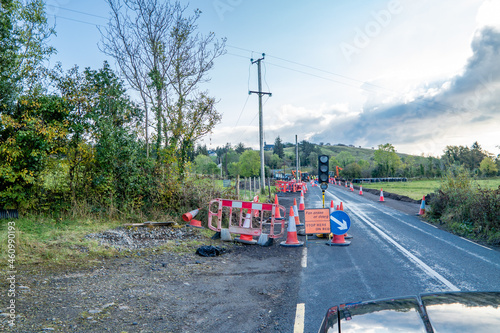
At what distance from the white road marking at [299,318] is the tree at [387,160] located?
8556 centimetres

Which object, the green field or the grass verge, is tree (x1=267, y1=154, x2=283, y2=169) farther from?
the grass verge

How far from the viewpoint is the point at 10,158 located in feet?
32.6

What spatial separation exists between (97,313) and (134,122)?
9816 millimetres

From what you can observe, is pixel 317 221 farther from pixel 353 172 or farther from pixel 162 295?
pixel 353 172

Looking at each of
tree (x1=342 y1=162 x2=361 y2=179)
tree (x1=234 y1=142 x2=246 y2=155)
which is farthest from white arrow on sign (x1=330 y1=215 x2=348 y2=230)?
tree (x1=234 y1=142 x2=246 y2=155)

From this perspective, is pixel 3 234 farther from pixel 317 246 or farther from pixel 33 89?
pixel 317 246

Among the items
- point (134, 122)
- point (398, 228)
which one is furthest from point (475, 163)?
point (134, 122)

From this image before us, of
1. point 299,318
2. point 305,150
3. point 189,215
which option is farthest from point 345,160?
point 299,318

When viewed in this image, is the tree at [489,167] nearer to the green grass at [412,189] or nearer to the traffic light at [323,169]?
the green grass at [412,189]

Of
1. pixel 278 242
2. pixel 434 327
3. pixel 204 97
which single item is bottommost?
pixel 278 242

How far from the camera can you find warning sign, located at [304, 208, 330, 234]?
32.6ft

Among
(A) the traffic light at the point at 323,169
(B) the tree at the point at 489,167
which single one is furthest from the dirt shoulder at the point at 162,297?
(B) the tree at the point at 489,167

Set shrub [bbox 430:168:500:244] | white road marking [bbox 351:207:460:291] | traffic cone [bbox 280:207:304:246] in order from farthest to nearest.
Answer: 1. shrub [bbox 430:168:500:244]
2. traffic cone [bbox 280:207:304:246]
3. white road marking [bbox 351:207:460:291]

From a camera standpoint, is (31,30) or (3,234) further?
(31,30)
